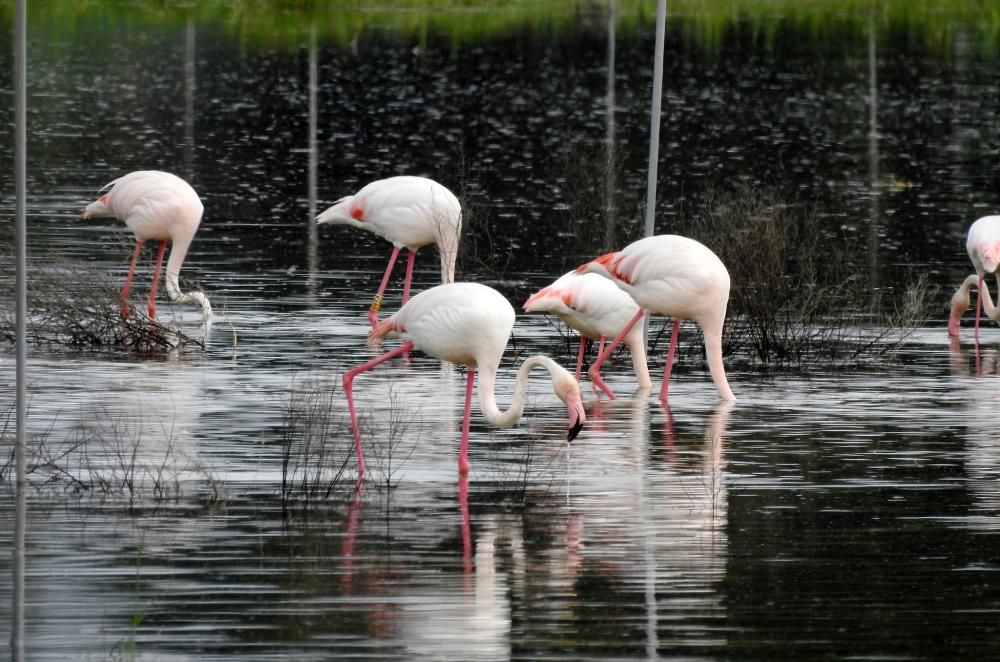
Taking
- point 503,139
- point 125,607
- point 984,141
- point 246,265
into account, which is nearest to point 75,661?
point 125,607

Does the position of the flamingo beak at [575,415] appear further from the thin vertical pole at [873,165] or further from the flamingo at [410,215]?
the thin vertical pole at [873,165]

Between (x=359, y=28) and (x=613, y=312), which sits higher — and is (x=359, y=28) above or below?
above

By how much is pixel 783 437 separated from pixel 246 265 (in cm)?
788

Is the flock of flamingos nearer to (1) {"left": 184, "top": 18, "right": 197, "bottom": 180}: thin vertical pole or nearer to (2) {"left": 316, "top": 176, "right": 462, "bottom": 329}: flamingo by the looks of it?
(2) {"left": 316, "top": 176, "right": 462, "bottom": 329}: flamingo

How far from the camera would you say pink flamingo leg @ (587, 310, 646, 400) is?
12.6 metres

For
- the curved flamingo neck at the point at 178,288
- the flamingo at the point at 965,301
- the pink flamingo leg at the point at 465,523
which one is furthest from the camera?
the flamingo at the point at 965,301

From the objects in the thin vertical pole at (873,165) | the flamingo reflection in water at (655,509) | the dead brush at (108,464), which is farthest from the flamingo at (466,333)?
the thin vertical pole at (873,165)

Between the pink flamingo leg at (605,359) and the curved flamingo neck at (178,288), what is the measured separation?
317 cm

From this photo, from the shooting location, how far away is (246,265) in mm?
18016

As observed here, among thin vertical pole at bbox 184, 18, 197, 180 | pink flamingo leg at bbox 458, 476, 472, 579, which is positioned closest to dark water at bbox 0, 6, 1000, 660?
pink flamingo leg at bbox 458, 476, 472, 579

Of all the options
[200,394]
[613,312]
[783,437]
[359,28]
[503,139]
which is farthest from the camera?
[359,28]

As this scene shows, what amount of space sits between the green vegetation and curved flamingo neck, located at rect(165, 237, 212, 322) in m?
32.1

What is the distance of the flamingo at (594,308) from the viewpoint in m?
12.8

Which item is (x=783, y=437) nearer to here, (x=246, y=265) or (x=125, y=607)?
(x=125, y=607)
